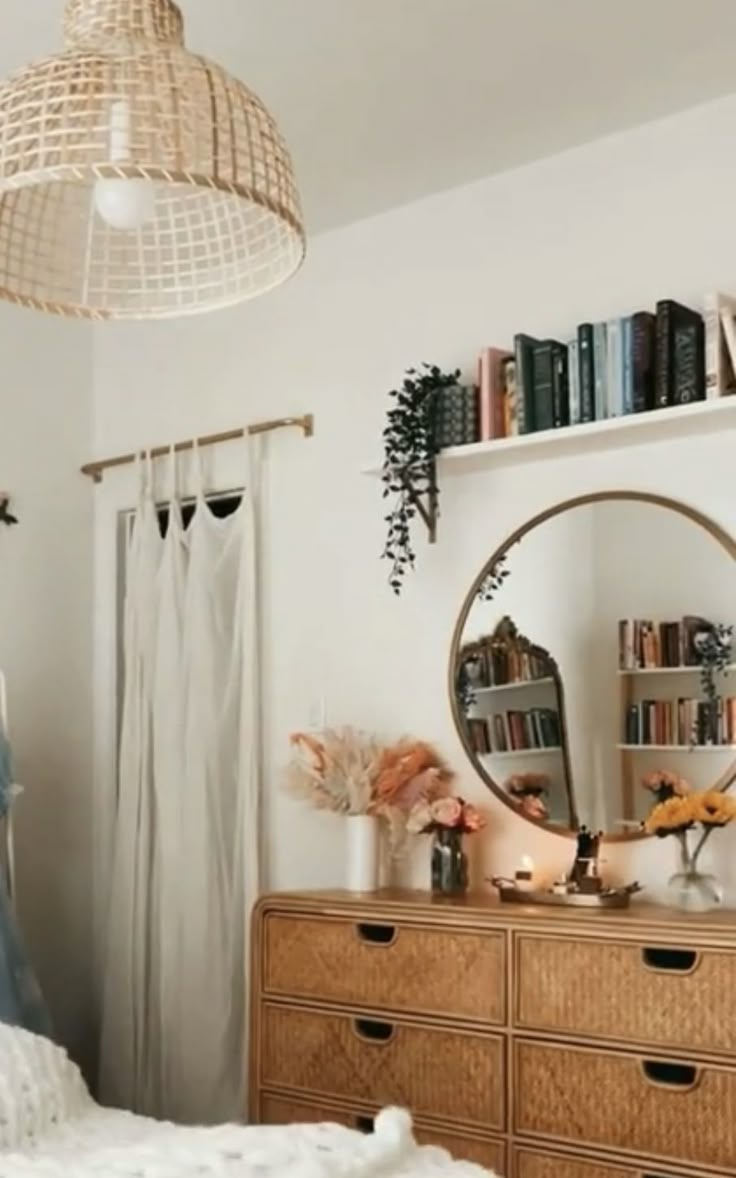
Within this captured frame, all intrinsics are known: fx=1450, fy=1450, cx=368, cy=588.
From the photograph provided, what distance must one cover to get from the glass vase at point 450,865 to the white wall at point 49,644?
4.32 feet

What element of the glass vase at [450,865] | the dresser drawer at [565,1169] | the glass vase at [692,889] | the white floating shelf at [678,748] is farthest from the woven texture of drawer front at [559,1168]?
the white floating shelf at [678,748]

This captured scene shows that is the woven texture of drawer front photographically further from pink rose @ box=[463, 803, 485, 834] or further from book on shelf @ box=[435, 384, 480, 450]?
book on shelf @ box=[435, 384, 480, 450]

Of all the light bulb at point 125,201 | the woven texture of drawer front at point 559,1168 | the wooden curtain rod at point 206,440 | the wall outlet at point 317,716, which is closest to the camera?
the light bulb at point 125,201

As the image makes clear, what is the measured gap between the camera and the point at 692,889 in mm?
2822

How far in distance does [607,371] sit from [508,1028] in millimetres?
1365

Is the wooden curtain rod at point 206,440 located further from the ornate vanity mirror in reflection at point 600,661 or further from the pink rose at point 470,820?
the pink rose at point 470,820

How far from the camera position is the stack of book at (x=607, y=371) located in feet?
9.59

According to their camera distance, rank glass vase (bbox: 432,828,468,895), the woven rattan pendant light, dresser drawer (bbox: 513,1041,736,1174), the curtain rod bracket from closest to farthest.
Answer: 1. the woven rattan pendant light
2. dresser drawer (bbox: 513,1041,736,1174)
3. glass vase (bbox: 432,828,468,895)
4. the curtain rod bracket

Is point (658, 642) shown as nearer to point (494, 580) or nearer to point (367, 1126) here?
point (494, 580)

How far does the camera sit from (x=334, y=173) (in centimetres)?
346

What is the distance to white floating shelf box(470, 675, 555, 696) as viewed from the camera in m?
3.25

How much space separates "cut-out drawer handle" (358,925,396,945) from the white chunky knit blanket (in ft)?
2.36

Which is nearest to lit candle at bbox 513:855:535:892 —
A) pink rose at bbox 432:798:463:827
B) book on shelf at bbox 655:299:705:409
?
pink rose at bbox 432:798:463:827

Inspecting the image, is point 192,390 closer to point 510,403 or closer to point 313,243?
point 313,243
